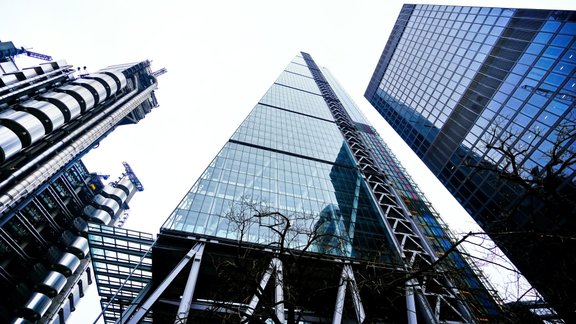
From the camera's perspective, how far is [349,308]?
16.7m

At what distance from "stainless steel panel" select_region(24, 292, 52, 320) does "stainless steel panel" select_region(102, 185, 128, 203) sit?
2237cm

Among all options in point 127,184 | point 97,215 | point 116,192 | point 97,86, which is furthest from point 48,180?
point 127,184

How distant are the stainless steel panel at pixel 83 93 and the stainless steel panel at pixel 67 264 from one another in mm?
23107

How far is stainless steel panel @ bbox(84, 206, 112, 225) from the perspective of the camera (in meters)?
49.0

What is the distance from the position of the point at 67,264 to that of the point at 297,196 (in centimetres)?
3986

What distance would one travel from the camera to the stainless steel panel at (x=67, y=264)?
39369mm

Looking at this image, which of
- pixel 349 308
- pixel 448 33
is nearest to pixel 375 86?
pixel 448 33

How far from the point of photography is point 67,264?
131 feet

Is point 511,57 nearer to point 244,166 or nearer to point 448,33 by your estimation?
point 448,33

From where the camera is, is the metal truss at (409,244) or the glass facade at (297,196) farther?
Answer: the glass facade at (297,196)

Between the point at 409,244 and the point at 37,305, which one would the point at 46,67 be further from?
the point at 409,244

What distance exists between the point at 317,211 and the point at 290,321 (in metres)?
16.4

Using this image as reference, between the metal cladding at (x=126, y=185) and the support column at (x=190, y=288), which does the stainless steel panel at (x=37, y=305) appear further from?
the support column at (x=190, y=288)

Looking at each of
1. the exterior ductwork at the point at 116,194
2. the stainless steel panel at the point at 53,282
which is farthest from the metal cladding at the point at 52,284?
the exterior ductwork at the point at 116,194
